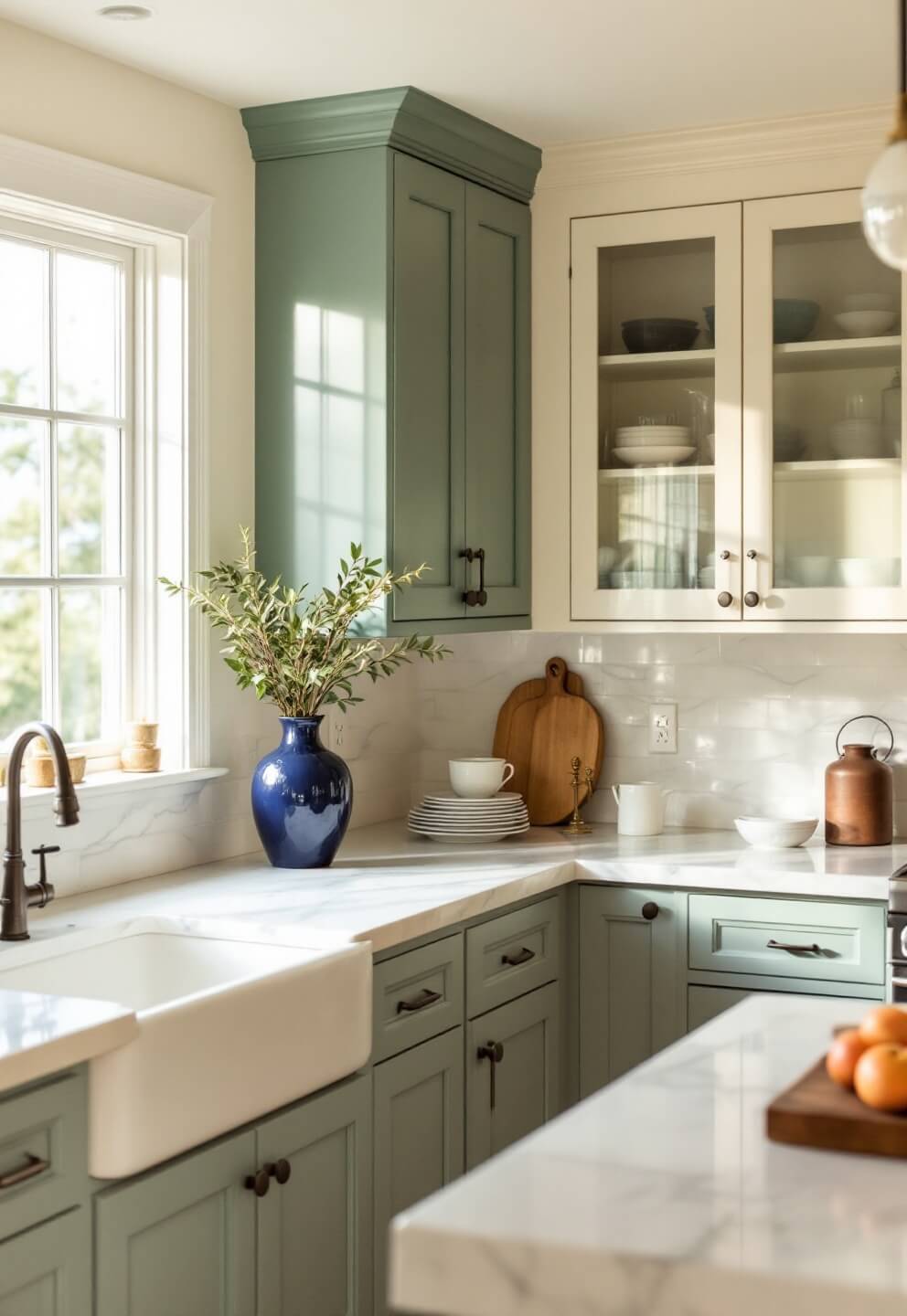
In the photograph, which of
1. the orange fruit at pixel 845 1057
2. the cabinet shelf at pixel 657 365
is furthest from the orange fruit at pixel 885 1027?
the cabinet shelf at pixel 657 365

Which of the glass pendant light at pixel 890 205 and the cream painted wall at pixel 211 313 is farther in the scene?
the cream painted wall at pixel 211 313

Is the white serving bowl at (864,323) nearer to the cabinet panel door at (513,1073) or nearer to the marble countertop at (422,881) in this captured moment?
the marble countertop at (422,881)

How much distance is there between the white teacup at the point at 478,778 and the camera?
12.4 feet

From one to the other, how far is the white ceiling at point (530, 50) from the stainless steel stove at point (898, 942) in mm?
1657

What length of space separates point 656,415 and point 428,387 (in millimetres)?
598

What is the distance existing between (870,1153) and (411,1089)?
4.97 feet

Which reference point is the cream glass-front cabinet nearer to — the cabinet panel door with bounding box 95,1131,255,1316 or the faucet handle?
the faucet handle

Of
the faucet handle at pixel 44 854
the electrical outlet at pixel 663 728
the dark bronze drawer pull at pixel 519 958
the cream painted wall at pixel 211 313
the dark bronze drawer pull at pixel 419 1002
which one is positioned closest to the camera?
the faucet handle at pixel 44 854

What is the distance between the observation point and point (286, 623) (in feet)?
10.8

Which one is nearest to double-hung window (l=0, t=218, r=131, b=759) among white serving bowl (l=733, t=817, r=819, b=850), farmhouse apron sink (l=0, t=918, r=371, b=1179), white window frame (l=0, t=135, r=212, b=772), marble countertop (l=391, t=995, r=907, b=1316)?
white window frame (l=0, t=135, r=212, b=772)

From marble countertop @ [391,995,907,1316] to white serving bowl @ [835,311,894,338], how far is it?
2364mm

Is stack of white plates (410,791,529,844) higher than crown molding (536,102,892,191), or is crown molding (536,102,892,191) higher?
crown molding (536,102,892,191)

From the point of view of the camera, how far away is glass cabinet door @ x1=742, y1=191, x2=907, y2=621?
11.5 ft

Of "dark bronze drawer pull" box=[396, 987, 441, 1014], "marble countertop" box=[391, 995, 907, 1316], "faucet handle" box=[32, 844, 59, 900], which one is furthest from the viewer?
"dark bronze drawer pull" box=[396, 987, 441, 1014]
